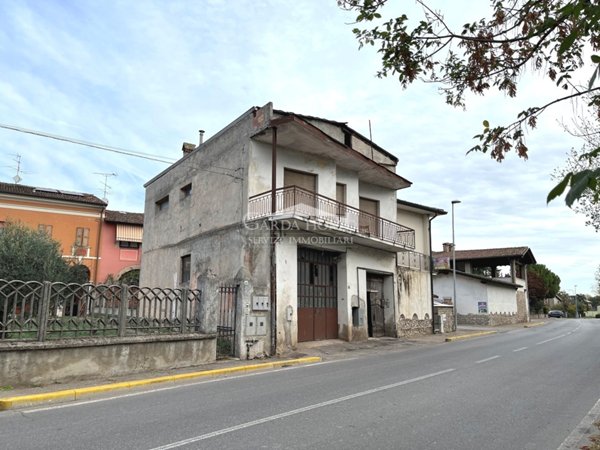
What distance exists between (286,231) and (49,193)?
26672 millimetres

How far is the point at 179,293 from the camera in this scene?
11.7 metres

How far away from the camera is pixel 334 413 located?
618 centimetres

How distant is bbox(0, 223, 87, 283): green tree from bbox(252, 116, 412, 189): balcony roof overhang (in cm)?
1287

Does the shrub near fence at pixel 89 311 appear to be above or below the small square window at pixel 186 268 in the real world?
below

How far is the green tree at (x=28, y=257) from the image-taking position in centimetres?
2005

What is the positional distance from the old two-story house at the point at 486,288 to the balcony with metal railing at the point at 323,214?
1174 centimetres

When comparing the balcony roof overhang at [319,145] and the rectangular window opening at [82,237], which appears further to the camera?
the rectangular window opening at [82,237]

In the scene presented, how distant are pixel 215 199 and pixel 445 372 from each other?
432 inches

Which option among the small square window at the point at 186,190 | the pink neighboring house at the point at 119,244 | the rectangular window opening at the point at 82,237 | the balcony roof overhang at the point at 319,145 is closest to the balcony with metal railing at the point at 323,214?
the balcony roof overhang at the point at 319,145

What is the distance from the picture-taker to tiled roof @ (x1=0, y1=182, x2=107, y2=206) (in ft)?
104

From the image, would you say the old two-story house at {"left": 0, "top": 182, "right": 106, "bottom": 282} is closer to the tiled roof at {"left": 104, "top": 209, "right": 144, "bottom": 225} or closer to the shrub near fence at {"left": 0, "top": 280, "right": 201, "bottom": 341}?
the tiled roof at {"left": 104, "top": 209, "right": 144, "bottom": 225}

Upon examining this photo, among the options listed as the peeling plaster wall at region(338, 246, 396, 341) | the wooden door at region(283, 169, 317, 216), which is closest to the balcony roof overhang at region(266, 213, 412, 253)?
the peeling plaster wall at region(338, 246, 396, 341)

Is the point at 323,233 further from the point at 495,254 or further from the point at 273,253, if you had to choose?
the point at 495,254

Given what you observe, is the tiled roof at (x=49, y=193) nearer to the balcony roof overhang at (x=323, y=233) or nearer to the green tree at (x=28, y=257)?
the green tree at (x=28, y=257)
